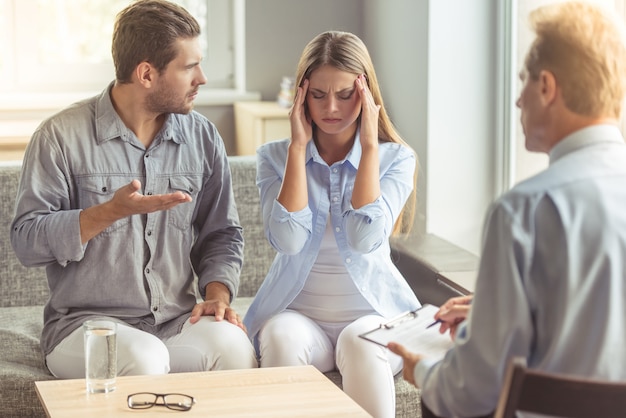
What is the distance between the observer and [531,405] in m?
1.27

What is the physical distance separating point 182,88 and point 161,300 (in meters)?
0.51

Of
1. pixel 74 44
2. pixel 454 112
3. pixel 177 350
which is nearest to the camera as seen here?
pixel 177 350

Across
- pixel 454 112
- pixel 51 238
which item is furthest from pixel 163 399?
pixel 454 112

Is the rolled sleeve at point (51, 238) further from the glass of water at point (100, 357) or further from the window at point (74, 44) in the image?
the window at point (74, 44)

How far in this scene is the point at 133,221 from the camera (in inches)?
95.5

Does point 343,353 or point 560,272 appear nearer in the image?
point 560,272

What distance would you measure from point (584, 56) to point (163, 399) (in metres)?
0.98

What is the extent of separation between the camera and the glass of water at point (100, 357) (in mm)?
1889

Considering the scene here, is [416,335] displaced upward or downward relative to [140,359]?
upward

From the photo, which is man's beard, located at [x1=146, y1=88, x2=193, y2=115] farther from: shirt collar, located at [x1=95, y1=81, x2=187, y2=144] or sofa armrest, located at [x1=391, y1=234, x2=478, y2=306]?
sofa armrest, located at [x1=391, y1=234, x2=478, y2=306]

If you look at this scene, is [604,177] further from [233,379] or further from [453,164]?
[453,164]

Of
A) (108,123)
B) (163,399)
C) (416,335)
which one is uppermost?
(108,123)

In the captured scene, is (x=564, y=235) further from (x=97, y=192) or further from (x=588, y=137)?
(x=97, y=192)

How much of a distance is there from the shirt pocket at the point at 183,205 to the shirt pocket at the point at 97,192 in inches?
4.9
